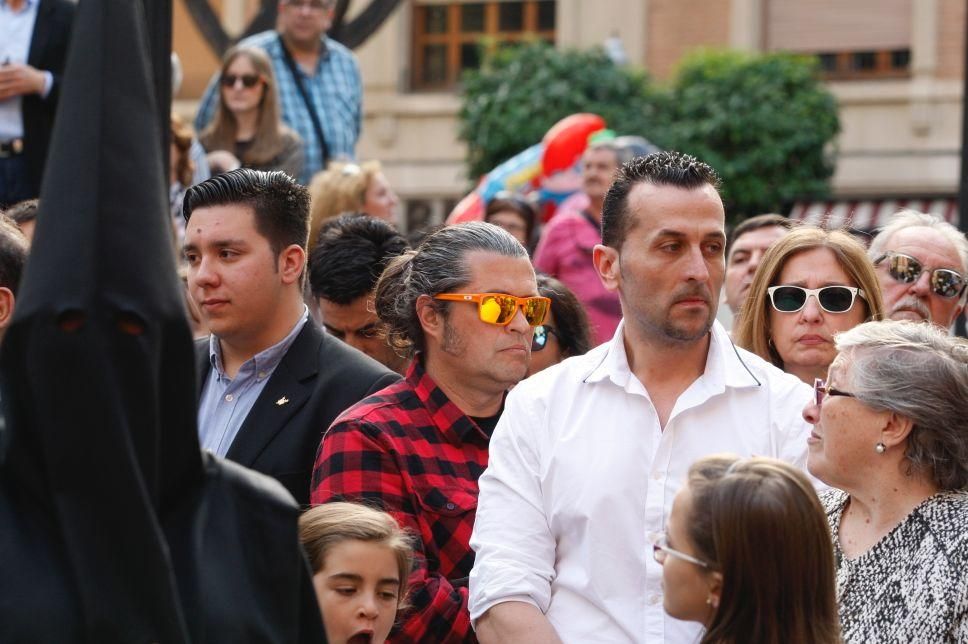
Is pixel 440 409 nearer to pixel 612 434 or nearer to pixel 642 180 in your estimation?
pixel 612 434

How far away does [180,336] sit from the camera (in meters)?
2.62

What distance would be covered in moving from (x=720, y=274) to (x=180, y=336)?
210 cm

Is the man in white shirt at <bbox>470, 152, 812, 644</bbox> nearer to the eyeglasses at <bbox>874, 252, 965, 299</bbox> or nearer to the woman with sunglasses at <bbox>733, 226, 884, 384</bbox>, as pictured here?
the woman with sunglasses at <bbox>733, 226, 884, 384</bbox>

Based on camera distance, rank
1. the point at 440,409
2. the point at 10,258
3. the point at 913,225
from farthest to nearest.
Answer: the point at 913,225 < the point at 440,409 < the point at 10,258

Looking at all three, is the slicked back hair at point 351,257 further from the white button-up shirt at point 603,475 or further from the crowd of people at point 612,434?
the white button-up shirt at point 603,475

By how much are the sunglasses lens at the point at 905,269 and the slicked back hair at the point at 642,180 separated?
175 centimetres

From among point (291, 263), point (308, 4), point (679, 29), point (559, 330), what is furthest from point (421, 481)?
point (679, 29)

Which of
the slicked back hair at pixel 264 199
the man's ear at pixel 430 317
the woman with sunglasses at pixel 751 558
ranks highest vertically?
the slicked back hair at pixel 264 199

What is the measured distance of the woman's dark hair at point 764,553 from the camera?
3297mm

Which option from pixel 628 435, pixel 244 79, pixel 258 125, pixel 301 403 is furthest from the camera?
pixel 258 125

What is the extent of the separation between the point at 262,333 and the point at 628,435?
1.27m

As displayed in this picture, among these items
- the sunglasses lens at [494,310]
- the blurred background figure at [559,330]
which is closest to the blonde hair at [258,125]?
the blurred background figure at [559,330]

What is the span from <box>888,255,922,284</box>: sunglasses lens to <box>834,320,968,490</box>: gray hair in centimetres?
200

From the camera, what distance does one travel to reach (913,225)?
6316mm
